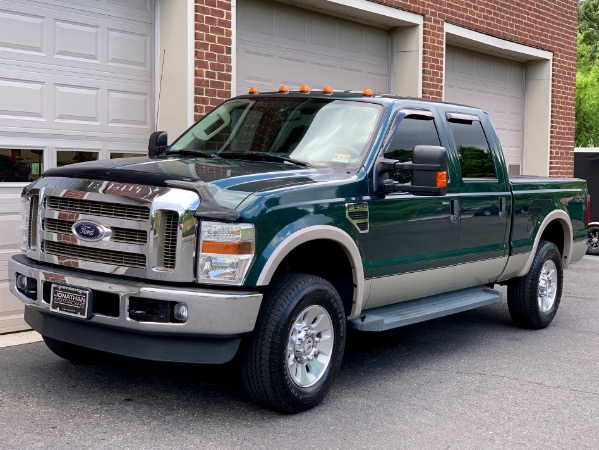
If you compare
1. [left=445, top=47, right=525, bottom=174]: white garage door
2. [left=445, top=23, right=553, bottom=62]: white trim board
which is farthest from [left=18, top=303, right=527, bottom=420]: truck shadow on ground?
[left=445, top=47, right=525, bottom=174]: white garage door

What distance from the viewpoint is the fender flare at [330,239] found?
16.6ft

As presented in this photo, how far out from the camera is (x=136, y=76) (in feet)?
29.3

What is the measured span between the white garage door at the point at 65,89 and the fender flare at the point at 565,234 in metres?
4.10

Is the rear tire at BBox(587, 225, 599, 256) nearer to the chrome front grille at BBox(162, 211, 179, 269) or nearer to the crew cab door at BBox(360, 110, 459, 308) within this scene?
the crew cab door at BBox(360, 110, 459, 308)

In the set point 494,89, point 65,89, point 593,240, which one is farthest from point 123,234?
point 593,240

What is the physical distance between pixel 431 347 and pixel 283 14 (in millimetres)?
5109

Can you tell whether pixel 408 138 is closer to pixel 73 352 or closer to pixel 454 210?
pixel 454 210

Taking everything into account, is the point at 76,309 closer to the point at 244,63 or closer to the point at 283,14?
the point at 244,63

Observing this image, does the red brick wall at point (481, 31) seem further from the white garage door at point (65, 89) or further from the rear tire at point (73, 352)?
the rear tire at point (73, 352)

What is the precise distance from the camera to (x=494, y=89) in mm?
15266

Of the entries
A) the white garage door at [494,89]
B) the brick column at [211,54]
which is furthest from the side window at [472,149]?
the white garage door at [494,89]

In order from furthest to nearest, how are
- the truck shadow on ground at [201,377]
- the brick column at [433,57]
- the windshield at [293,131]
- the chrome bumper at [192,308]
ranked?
1. the brick column at [433,57]
2. the windshield at [293,131]
3. the truck shadow on ground at [201,377]
4. the chrome bumper at [192,308]

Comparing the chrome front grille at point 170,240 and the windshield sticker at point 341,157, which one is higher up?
the windshield sticker at point 341,157

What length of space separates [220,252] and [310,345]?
0.97 metres
